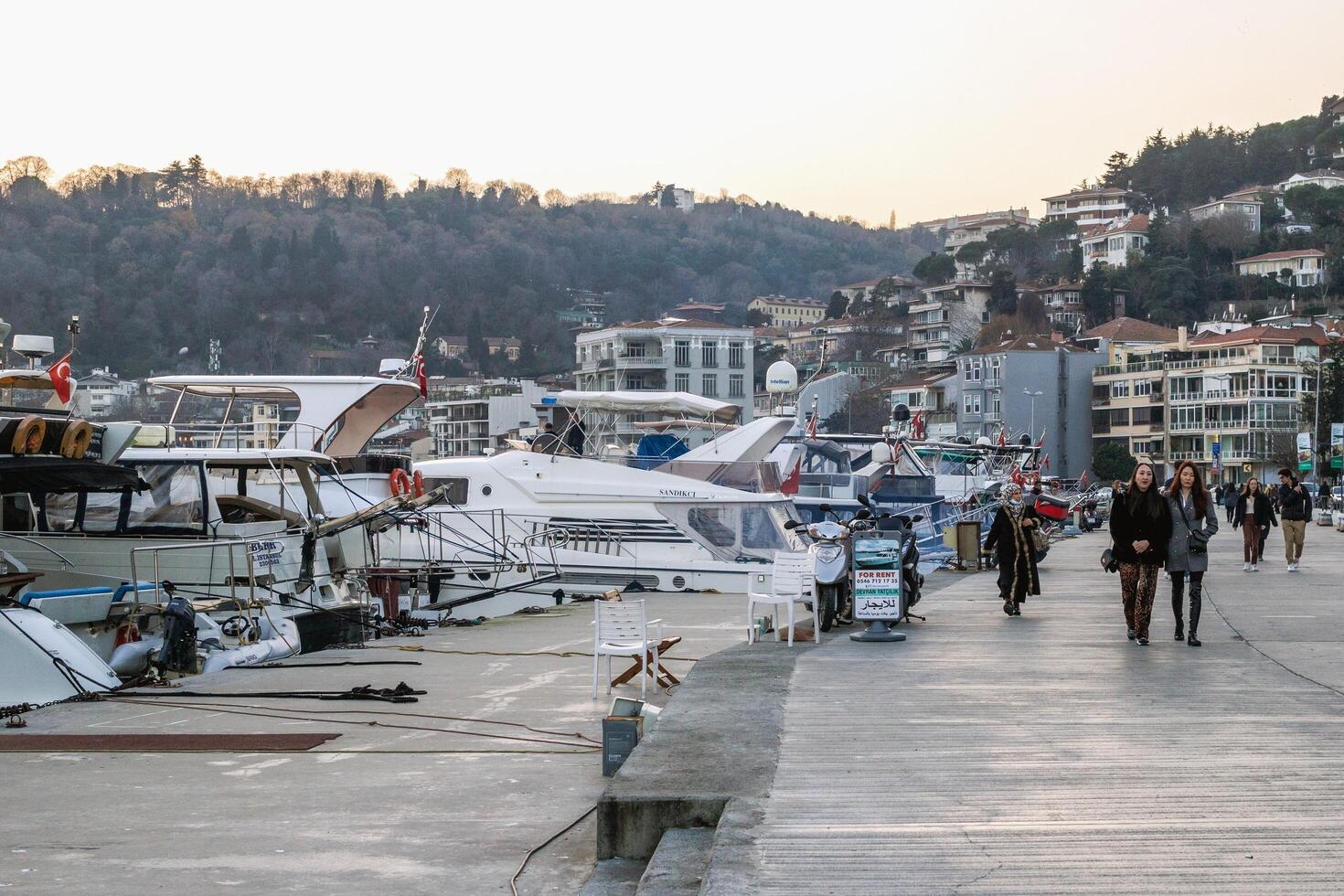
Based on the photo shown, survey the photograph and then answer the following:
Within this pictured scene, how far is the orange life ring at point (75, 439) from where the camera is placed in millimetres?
16656

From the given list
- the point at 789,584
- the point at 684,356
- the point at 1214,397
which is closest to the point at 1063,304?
the point at 1214,397

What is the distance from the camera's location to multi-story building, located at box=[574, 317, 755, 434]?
108 meters

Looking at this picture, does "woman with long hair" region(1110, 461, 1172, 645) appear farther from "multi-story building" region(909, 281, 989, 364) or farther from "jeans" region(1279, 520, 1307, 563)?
"multi-story building" region(909, 281, 989, 364)

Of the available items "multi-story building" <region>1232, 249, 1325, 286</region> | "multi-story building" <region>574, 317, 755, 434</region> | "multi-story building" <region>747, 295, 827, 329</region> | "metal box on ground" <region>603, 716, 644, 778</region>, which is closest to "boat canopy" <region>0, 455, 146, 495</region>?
"metal box on ground" <region>603, 716, 644, 778</region>

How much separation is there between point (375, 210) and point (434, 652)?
153927mm

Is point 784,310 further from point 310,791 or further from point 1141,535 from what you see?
point 310,791

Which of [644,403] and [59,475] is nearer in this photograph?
[59,475]

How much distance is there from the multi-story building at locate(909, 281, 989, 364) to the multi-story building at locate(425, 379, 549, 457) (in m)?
43.7

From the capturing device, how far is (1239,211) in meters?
175

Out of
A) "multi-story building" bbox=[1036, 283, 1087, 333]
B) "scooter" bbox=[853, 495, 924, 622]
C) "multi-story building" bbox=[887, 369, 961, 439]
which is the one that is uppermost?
"multi-story building" bbox=[1036, 283, 1087, 333]

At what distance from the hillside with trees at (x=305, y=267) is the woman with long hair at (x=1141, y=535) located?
10458 cm

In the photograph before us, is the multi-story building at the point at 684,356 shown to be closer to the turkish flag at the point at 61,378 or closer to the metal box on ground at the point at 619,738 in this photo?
the turkish flag at the point at 61,378

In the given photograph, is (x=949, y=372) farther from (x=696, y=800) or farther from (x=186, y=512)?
(x=696, y=800)

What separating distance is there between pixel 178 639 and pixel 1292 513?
17.9 metres
